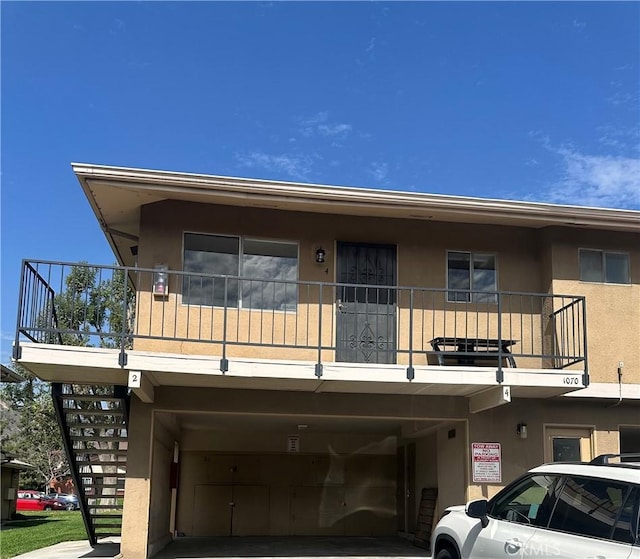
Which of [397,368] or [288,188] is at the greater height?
[288,188]

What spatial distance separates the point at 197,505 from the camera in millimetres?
16500

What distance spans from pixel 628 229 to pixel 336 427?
710cm

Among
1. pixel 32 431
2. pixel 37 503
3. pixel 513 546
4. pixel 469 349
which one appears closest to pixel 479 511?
pixel 513 546

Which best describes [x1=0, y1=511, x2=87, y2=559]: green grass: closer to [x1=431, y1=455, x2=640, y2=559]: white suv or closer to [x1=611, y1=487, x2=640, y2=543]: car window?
[x1=431, y1=455, x2=640, y2=559]: white suv

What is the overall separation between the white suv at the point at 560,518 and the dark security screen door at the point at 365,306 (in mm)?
A: 4963

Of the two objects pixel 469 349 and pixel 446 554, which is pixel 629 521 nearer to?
pixel 446 554

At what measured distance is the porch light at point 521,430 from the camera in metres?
11.9

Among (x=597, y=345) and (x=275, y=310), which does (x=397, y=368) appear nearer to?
(x=275, y=310)

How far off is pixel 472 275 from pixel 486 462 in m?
3.11

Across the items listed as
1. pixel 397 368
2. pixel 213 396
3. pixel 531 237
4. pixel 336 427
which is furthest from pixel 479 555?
pixel 336 427

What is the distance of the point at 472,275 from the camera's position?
41.4 feet

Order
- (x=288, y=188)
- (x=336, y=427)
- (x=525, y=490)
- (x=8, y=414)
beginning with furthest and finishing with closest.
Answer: (x=8, y=414)
(x=336, y=427)
(x=288, y=188)
(x=525, y=490)

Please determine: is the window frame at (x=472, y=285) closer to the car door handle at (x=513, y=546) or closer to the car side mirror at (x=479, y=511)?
the car side mirror at (x=479, y=511)

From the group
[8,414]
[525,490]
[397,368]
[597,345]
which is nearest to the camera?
[525,490]
